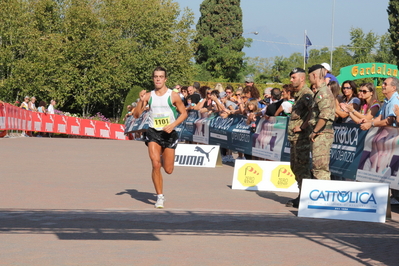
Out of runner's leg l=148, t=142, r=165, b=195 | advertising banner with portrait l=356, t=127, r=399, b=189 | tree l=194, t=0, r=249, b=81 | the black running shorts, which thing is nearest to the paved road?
runner's leg l=148, t=142, r=165, b=195

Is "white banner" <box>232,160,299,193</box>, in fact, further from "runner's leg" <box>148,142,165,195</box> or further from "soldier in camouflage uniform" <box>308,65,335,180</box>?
"runner's leg" <box>148,142,165,195</box>

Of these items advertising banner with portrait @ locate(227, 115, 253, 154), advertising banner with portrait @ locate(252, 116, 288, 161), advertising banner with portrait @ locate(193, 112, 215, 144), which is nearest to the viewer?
advertising banner with portrait @ locate(252, 116, 288, 161)

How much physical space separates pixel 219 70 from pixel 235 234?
7118cm

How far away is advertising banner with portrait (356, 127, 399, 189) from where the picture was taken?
31.4 ft

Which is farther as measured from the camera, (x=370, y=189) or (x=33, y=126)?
(x=33, y=126)

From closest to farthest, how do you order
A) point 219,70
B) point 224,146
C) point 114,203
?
1. point 114,203
2. point 224,146
3. point 219,70

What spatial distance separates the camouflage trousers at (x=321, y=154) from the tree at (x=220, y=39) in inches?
2676

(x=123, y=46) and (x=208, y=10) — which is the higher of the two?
(x=208, y=10)

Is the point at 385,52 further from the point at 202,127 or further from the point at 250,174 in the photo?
the point at 250,174

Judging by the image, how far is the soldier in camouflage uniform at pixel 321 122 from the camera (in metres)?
9.14

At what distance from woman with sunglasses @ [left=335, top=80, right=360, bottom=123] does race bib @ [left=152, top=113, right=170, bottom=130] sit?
3.08 meters

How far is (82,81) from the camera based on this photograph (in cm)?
4600

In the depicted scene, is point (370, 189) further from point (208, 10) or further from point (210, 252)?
point (208, 10)

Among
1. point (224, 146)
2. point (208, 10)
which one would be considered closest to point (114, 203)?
point (224, 146)
